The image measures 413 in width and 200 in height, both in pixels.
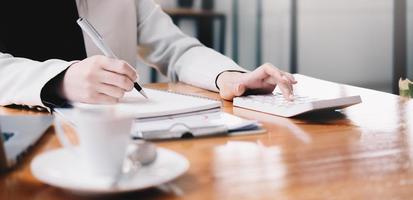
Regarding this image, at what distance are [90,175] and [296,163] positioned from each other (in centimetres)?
28

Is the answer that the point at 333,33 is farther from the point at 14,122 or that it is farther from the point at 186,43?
the point at 14,122

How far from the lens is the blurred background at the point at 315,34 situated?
3.14m

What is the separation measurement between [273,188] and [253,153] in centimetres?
15

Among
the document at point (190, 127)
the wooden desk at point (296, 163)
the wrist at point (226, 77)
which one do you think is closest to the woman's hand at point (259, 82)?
the wrist at point (226, 77)

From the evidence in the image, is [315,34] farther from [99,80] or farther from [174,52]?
[99,80]

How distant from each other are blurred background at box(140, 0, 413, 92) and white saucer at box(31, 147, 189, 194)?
2.72m

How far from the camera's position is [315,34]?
12.8 ft

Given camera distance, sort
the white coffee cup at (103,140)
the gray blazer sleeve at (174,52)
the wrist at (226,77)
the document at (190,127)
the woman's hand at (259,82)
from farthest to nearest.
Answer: the gray blazer sleeve at (174,52), the wrist at (226,77), the woman's hand at (259,82), the document at (190,127), the white coffee cup at (103,140)

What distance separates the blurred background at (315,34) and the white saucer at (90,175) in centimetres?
272

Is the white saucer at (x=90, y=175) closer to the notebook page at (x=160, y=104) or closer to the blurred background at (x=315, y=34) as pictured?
the notebook page at (x=160, y=104)

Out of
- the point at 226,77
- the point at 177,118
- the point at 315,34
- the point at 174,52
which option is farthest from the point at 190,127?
the point at 315,34

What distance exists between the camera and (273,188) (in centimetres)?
60

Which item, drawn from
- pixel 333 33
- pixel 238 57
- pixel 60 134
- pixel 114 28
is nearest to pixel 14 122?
pixel 60 134

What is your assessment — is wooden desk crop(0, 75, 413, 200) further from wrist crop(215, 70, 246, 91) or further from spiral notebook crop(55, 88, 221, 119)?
wrist crop(215, 70, 246, 91)
